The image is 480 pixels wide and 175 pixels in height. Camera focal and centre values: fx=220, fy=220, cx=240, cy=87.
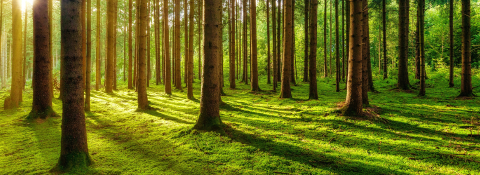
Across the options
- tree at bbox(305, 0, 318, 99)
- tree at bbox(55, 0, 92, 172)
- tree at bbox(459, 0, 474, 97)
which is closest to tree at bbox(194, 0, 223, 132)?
tree at bbox(55, 0, 92, 172)

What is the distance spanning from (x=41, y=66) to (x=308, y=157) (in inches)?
350

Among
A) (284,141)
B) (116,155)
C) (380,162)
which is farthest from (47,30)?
(380,162)

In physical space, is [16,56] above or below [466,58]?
above

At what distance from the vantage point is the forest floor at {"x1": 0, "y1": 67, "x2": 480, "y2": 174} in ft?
12.0

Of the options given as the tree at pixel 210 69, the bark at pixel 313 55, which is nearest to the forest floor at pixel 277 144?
the tree at pixel 210 69

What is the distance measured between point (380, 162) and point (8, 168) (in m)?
6.30

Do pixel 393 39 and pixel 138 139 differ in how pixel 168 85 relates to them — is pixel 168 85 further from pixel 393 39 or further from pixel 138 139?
pixel 393 39

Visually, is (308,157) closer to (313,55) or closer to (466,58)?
(313,55)

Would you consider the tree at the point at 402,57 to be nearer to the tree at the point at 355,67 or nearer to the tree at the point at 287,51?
the tree at the point at 287,51

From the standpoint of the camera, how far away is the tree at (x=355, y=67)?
6320 millimetres

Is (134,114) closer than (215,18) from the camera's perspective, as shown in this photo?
No

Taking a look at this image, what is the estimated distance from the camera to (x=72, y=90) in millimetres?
3438

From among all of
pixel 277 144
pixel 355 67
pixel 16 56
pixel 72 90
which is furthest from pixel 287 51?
pixel 16 56

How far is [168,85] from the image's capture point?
46.6ft
